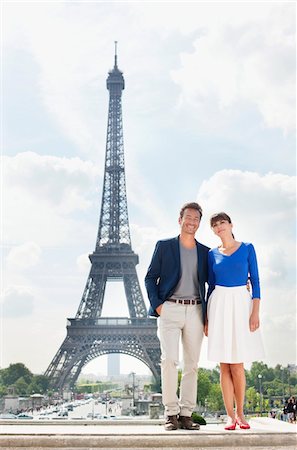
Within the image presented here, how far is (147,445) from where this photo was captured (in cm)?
453

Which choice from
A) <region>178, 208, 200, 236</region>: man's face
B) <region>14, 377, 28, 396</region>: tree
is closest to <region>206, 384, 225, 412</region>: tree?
<region>14, 377, 28, 396</region>: tree

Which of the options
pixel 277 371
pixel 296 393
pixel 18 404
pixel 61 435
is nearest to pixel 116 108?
pixel 18 404

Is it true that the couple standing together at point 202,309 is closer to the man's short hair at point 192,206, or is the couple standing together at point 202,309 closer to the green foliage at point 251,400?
the man's short hair at point 192,206

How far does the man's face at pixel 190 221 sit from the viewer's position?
5.70m

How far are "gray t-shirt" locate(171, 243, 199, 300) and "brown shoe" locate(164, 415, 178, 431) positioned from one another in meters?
1.11

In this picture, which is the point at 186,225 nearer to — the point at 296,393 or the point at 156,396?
the point at 156,396

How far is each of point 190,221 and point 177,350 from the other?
4.10ft

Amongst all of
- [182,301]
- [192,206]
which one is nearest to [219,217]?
[192,206]

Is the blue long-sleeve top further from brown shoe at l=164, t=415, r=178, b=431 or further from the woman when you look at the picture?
brown shoe at l=164, t=415, r=178, b=431

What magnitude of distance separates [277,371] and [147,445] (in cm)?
8798

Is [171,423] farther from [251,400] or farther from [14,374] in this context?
[14,374]

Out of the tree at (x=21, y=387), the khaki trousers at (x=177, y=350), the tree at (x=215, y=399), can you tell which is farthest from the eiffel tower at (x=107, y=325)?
the khaki trousers at (x=177, y=350)

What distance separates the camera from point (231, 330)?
5398 mm

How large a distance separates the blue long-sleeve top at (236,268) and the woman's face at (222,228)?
0.58ft
